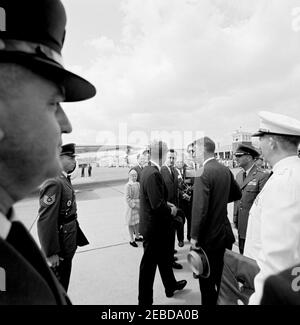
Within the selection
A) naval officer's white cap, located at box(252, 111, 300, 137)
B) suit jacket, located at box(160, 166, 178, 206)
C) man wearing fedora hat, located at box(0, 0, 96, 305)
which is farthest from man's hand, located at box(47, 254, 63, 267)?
suit jacket, located at box(160, 166, 178, 206)

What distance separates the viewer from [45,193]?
2123 millimetres

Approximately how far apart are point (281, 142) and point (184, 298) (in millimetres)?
2130

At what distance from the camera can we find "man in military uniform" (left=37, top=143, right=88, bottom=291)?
2057 millimetres

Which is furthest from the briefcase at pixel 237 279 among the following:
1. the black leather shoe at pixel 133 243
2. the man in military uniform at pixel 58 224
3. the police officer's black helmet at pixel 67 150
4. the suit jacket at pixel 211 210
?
the black leather shoe at pixel 133 243

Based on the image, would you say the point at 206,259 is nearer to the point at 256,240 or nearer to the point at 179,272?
the point at 256,240

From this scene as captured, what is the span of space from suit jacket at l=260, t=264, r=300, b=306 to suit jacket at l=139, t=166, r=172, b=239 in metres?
1.62

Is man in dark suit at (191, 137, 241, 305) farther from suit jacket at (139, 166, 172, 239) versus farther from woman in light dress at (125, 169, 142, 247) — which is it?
woman in light dress at (125, 169, 142, 247)

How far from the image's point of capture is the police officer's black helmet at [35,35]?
0.56 meters

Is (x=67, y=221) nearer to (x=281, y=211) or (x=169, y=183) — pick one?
(x=281, y=211)

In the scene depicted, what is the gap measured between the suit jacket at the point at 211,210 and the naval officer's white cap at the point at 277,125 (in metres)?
0.68

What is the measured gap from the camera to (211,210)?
2486 mm

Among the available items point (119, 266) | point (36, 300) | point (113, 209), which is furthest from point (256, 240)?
point (113, 209)

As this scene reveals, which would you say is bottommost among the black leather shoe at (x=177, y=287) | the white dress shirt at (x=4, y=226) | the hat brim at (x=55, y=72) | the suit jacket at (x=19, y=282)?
the black leather shoe at (x=177, y=287)

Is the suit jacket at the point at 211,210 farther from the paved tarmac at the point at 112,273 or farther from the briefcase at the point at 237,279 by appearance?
the paved tarmac at the point at 112,273
